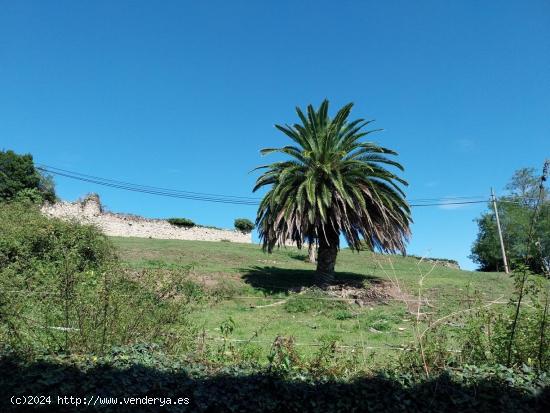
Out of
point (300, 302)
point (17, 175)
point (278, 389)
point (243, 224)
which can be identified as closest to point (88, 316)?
point (278, 389)

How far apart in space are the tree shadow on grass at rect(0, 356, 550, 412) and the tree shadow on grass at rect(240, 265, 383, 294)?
1058 cm

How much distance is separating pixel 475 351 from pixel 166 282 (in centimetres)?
581

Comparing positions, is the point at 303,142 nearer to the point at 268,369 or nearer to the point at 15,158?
the point at 268,369

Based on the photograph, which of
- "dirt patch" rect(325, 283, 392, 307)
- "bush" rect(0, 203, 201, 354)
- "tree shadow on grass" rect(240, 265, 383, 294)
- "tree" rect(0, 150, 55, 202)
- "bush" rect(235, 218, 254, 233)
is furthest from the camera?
"bush" rect(235, 218, 254, 233)

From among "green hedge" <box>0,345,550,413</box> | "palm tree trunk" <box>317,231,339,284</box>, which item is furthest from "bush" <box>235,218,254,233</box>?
"green hedge" <box>0,345,550,413</box>

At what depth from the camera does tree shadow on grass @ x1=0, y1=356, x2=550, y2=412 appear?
371cm

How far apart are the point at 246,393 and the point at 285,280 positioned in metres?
12.8

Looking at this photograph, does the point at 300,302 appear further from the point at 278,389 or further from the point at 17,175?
the point at 17,175

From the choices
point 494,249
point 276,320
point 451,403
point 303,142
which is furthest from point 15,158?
point 494,249

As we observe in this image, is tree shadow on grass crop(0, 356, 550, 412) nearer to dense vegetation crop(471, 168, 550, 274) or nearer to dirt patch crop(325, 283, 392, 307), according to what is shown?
dirt patch crop(325, 283, 392, 307)

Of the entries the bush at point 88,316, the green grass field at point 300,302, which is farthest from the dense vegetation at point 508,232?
the bush at point 88,316

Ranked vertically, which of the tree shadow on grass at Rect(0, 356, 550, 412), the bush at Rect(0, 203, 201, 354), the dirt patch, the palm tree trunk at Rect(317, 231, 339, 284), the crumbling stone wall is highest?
the crumbling stone wall

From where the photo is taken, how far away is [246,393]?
378 cm

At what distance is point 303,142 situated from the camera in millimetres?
16219
